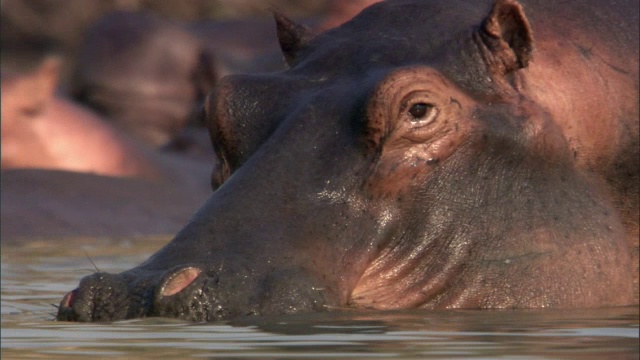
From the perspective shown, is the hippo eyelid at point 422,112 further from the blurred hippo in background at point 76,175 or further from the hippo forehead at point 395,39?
the blurred hippo in background at point 76,175

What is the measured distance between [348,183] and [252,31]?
14369 millimetres

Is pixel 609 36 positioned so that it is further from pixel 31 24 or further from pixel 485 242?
pixel 31 24

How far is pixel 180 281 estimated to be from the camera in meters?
5.20

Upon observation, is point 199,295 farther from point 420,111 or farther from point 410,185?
point 420,111

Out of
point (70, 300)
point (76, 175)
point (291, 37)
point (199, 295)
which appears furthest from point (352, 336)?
point (76, 175)

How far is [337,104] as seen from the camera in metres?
5.69

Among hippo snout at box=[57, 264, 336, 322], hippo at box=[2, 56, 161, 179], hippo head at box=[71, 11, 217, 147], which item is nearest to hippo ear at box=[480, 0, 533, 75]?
hippo snout at box=[57, 264, 336, 322]

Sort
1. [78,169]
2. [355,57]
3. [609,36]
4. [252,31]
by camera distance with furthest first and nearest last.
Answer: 1. [252,31]
2. [78,169]
3. [609,36]
4. [355,57]

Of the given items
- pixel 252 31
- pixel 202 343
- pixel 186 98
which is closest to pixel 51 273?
pixel 202 343

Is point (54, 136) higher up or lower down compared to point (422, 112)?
lower down

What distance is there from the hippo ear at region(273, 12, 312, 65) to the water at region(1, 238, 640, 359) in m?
1.19

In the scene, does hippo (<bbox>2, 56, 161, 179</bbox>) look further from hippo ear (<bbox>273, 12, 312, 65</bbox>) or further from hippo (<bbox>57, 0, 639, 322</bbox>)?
hippo (<bbox>57, 0, 639, 322</bbox>)

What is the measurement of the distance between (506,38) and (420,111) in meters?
0.40

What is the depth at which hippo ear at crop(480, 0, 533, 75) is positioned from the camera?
19.0 ft
